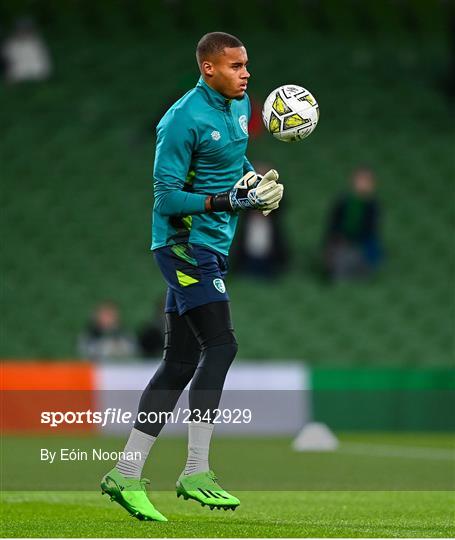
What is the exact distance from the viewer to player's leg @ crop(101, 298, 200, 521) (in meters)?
5.94

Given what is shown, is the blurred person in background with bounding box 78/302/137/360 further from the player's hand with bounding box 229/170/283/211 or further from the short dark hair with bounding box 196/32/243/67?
the player's hand with bounding box 229/170/283/211

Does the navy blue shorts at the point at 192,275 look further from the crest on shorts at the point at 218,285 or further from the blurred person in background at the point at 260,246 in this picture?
the blurred person in background at the point at 260,246

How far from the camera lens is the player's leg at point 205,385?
5902 millimetres

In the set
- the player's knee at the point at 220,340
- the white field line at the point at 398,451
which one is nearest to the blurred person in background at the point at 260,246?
the white field line at the point at 398,451

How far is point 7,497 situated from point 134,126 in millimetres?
12830

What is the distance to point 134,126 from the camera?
19.7 metres

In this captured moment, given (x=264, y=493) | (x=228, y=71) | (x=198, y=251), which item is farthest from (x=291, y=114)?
(x=264, y=493)

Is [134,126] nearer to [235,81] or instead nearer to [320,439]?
[320,439]

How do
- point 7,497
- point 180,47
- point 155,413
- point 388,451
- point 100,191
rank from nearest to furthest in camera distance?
point 155,413
point 7,497
point 388,451
point 100,191
point 180,47

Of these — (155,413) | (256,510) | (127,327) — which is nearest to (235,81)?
(155,413)

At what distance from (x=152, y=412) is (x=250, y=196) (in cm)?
107

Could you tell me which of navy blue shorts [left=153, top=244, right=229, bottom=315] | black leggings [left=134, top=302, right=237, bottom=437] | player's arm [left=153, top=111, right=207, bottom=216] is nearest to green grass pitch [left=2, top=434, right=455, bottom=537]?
black leggings [left=134, top=302, right=237, bottom=437]

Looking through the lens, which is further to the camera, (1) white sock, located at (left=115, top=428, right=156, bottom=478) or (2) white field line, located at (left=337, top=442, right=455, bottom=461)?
(2) white field line, located at (left=337, top=442, right=455, bottom=461)

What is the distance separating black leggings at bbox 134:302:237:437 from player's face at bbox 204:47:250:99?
97 cm
